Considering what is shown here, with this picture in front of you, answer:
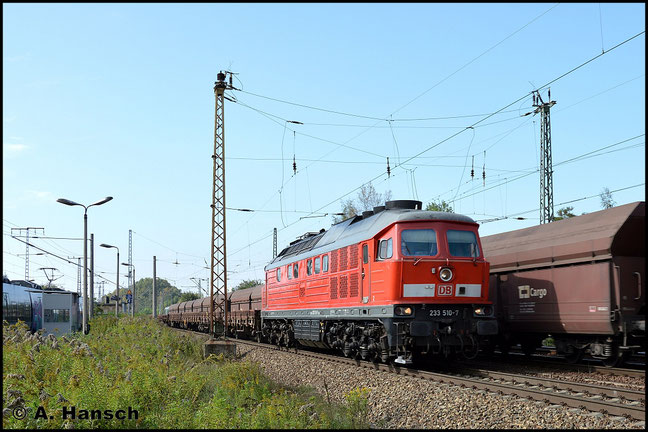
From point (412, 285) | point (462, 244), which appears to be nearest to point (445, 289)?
point (412, 285)

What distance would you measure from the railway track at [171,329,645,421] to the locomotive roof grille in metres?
3.82

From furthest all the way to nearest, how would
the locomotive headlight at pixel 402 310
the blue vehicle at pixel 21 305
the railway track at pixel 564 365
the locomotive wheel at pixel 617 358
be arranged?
the blue vehicle at pixel 21 305
the locomotive headlight at pixel 402 310
the locomotive wheel at pixel 617 358
the railway track at pixel 564 365

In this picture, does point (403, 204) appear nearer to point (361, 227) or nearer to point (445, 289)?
point (361, 227)

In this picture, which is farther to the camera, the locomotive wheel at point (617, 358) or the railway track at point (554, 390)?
the locomotive wheel at point (617, 358)

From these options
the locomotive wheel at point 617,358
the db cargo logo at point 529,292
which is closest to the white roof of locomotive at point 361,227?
the db cargo logo at point 529,292

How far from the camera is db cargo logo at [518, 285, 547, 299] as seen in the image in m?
16.2

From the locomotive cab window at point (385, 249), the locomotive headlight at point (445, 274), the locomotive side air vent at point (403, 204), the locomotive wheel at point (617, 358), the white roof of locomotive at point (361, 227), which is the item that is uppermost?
the locomotive side air vent at point (403, 204)

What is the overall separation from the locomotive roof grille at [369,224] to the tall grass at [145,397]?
4.84m

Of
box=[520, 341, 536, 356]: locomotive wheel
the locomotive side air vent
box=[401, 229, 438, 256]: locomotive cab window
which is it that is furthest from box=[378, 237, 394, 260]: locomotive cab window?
box=[520, 341, 536, 356]: locomotive wheel

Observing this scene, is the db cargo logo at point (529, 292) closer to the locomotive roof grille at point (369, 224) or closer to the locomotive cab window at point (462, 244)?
the locomotive cab window at point (462, 244)

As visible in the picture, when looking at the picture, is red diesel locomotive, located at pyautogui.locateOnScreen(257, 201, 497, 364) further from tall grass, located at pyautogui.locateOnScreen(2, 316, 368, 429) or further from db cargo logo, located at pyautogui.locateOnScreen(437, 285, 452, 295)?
tall grass, located at pyautogui.locateOnScreen(2, 316, 368, 429)

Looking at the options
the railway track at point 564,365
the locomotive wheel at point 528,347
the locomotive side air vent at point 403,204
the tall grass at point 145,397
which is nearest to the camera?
the tall grass at point 145,397

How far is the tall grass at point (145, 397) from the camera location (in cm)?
916

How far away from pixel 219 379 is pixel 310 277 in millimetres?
7579
